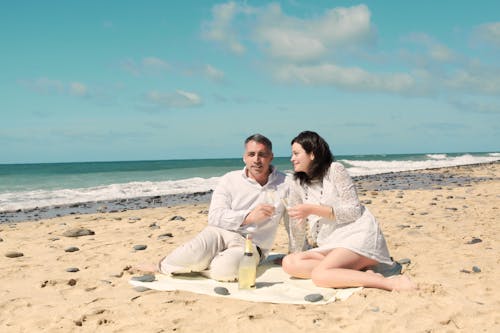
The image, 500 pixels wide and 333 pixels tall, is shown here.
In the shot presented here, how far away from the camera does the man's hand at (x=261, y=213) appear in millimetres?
5445

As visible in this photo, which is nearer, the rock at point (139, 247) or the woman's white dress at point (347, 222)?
the woman's white dress at point (347, 222)

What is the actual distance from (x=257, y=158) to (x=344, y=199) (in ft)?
3.64

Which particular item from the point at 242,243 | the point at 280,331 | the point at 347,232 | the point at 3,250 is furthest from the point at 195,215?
the point at 280,331

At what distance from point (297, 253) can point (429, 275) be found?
1.58 meters

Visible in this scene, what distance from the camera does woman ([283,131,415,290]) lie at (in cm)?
528

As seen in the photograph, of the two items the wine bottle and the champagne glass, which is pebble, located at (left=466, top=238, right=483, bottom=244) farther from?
the wine bottle

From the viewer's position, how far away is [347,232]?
5445 millimetres

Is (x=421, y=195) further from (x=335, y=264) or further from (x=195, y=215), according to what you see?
(x=335, y=264)

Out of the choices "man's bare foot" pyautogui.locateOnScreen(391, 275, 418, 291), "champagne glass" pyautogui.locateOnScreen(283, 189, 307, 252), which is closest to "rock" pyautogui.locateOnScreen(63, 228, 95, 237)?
"champagne glass" pyautogui.locateOnScreen(283, 189, 307, 252)

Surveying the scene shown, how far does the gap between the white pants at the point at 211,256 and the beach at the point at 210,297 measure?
0.60 meters

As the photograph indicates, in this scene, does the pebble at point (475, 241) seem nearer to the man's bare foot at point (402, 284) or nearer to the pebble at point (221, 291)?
the man's bare foot at point (402, 284)

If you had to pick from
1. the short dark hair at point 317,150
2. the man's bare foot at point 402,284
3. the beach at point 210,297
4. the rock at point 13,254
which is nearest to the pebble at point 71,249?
the beach at point 210,297

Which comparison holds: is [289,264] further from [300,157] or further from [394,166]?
[394,166]

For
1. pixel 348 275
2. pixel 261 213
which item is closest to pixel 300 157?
pixel 261 213
